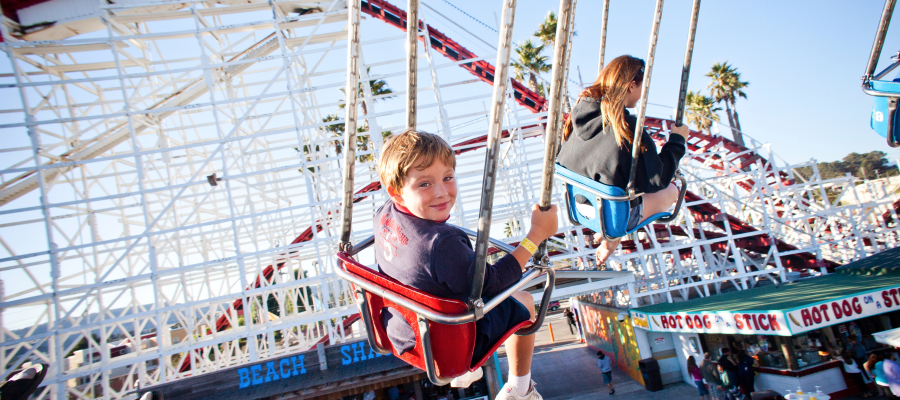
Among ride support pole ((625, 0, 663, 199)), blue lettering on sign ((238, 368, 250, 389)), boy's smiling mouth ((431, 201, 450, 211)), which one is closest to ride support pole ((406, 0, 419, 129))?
boy's smiling mouth ((431, 201, 450, 211))

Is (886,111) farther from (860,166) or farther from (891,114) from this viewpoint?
(860,166)

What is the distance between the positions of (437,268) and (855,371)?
10.2 meters

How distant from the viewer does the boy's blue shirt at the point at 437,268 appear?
1249mm

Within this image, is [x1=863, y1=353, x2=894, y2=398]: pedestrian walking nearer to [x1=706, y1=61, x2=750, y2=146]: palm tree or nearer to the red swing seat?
the red swing seat

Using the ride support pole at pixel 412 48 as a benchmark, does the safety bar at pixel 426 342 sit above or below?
below

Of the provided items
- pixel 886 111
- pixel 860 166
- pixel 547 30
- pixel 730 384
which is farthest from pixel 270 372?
pixel 860 166

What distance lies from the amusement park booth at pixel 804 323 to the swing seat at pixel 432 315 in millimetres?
7371

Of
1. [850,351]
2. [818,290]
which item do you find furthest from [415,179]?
[850,351]

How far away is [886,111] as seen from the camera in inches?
95.0

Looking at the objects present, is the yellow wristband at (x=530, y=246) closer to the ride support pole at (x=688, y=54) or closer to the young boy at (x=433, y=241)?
the young boy at (x=433, y=241)

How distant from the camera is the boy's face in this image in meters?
1.33

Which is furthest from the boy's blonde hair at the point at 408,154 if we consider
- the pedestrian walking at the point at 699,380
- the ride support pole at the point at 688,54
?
the pedestrian walking at the point at 699,380

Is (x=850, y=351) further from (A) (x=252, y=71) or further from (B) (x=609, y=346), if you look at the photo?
(A) (x=252, y=71)

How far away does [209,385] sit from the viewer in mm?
8883
